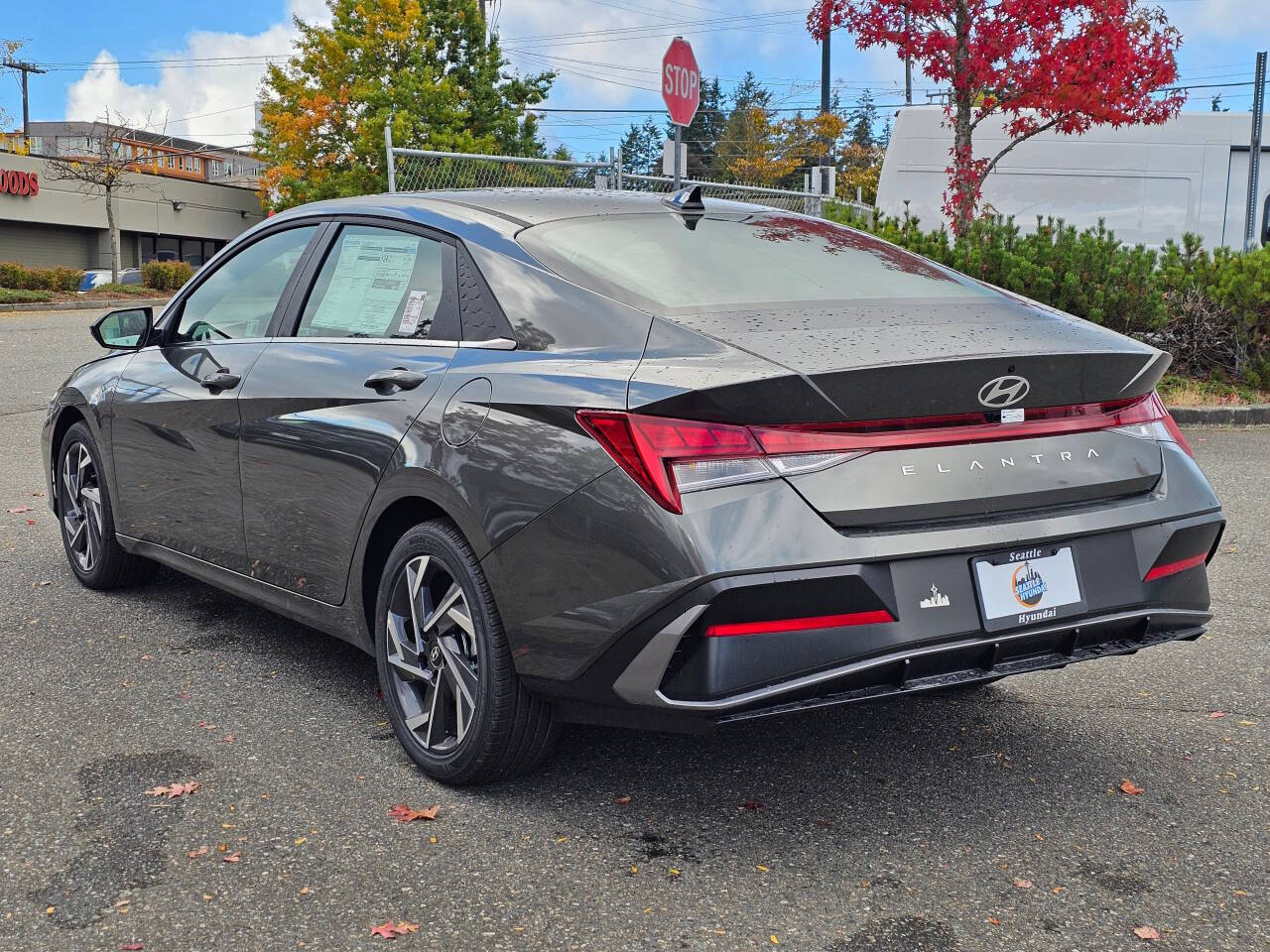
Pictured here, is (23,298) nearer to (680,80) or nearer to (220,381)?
(680,80)

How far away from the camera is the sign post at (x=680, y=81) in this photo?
9.62 metres

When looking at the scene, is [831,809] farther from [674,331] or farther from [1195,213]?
[1195,213]

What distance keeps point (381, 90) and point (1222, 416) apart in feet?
98.9

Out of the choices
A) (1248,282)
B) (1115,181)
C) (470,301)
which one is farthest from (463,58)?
(470,301)

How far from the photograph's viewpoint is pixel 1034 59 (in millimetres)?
13430

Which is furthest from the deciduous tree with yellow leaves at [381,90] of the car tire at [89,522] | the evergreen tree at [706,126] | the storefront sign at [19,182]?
the evergreen tree at [706,126]

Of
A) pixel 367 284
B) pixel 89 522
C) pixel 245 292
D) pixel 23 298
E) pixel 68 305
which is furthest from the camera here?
pixel 23 298

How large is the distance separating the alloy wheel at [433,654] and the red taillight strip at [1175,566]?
5.55ft

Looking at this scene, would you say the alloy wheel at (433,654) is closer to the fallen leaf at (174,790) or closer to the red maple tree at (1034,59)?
the fallen leaf at (174,790)

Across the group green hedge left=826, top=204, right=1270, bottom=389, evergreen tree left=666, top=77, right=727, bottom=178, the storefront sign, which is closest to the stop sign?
green hedge left=826, top=204, right=1270, bottom=389

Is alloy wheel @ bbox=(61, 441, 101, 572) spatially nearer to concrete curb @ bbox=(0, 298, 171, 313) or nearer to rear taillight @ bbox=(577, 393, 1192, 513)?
rear taillight @ bbox=(577, 393, 1192, 513)

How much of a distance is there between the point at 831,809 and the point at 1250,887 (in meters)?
0.97

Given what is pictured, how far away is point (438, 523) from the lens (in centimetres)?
346

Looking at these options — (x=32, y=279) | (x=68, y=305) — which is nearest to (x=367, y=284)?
(x=68, y=305)
